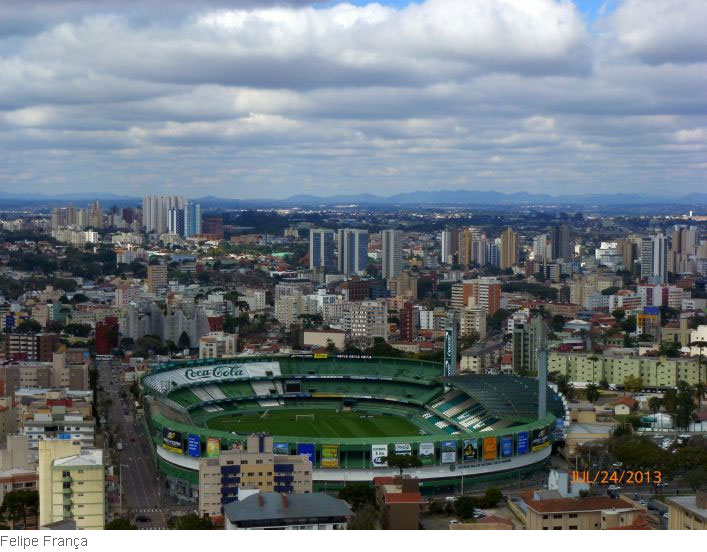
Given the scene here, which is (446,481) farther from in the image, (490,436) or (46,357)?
(46,357)

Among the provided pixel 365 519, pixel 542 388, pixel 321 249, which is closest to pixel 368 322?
pixel 542 388

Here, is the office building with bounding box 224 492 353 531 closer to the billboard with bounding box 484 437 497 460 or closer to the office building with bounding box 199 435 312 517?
the office building with bounding box 199 435 312 517

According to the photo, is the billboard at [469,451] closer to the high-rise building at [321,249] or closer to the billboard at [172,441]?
the billboard at [172,441]

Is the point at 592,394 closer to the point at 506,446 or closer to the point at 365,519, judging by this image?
the point at 506,446

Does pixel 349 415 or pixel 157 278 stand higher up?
pixel 157 278

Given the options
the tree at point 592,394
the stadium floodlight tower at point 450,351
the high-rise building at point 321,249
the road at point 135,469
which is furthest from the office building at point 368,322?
the high-rise building at point 321,249

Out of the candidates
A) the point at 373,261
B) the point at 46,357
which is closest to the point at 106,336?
the point at 46,357
